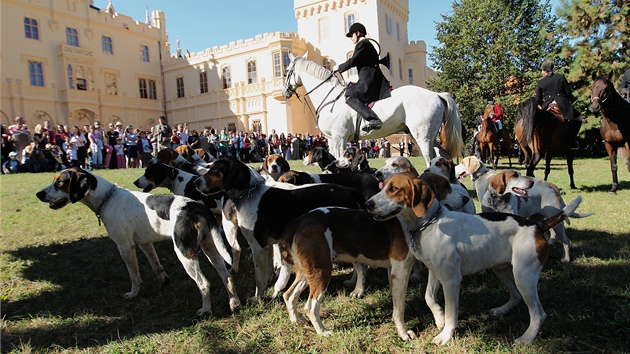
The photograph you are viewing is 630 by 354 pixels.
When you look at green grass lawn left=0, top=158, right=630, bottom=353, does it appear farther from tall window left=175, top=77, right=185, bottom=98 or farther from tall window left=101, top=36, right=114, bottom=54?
tall window left=175, top=77, right=185, bottom=98

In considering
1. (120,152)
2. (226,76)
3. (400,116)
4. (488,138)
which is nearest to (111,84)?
(226,76)

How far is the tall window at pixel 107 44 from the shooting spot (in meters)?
39.3

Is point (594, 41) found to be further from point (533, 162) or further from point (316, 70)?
point (316, 70)

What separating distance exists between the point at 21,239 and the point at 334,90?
19.6 feet

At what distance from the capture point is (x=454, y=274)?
9.96ft

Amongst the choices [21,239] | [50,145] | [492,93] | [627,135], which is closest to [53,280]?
[21,239]

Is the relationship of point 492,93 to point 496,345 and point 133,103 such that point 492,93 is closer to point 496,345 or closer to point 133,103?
point 496,345

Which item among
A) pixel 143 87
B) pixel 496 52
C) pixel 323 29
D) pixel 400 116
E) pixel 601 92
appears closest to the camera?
pixel 400 116

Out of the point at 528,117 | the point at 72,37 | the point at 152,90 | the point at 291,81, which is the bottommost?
the point at 528,117

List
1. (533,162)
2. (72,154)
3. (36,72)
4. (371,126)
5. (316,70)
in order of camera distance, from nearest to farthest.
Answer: (371,126), (316,70), (533,162), (72,154), (36,72)

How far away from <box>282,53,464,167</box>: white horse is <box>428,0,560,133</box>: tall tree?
2098 cm

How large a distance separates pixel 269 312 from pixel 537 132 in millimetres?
8121

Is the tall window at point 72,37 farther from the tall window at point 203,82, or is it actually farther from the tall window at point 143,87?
the tall window at point 203,82

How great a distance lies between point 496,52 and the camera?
2700cm
